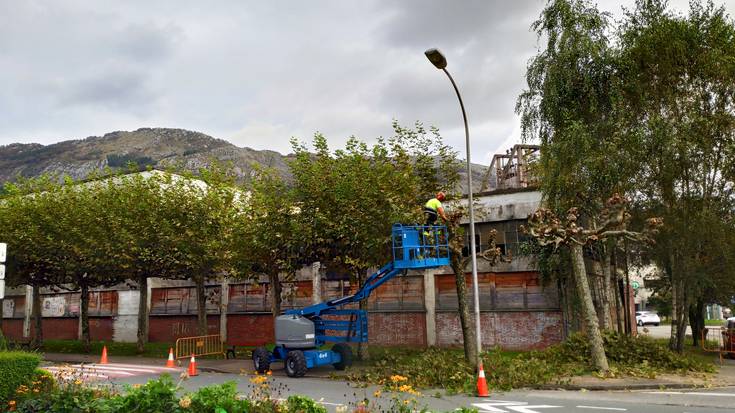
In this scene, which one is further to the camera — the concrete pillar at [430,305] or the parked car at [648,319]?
the parked car at [648,319]

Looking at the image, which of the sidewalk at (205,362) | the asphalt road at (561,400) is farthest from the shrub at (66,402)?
the sidewalk at (205,362)

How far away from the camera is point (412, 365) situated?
18.4 m

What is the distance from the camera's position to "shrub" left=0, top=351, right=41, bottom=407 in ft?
38.6

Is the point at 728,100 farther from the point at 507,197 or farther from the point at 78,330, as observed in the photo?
the point at 78,330

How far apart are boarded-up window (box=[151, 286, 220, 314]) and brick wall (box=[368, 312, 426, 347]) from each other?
11.0m

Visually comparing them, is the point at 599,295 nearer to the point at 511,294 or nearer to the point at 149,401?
the point at 511,294

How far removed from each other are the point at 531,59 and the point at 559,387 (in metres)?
12.0

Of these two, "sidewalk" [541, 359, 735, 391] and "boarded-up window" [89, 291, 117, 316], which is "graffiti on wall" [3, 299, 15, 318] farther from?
"sidewalk" [541, 359, 735, 391]

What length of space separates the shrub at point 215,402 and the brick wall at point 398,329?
20788mm

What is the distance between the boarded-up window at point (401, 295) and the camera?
96.7ft

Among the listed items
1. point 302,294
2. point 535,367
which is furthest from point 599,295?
point 302,294

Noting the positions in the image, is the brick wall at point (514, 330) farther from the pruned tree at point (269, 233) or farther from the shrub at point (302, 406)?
the shrub at point (302, 406)

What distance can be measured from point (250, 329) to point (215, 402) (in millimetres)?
26611

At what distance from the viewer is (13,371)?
12.0 m
